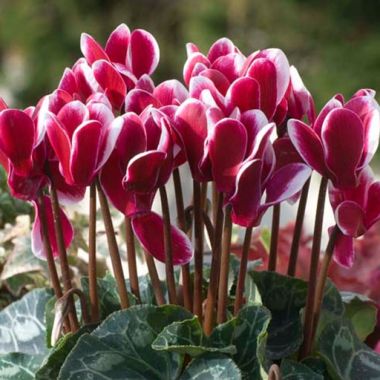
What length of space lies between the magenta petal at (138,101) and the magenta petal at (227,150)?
9cm

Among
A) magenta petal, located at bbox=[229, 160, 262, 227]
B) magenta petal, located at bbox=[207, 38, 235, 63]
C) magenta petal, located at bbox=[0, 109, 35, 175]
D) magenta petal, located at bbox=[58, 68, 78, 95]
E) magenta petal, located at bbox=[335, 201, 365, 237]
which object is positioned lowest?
magenta petal, located at bbox=[335, 201, 365, 237]

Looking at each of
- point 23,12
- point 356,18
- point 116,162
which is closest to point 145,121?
point 116,162

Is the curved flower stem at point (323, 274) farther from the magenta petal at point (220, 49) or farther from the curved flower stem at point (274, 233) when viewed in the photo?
the magenta petal at point (220, 49)

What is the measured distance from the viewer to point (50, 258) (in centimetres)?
82

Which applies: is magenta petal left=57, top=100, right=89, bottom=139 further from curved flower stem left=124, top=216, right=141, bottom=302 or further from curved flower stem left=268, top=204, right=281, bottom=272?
curved flower stem left=268, top=204, right=281, bottom=272

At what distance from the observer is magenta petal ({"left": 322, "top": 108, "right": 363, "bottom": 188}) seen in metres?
0.76

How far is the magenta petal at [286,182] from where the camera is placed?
2.51 feet

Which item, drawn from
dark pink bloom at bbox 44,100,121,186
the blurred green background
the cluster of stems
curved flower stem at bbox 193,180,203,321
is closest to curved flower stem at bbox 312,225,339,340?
the cluster of stems

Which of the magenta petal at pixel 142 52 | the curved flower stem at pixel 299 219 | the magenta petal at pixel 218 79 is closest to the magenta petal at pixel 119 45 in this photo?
the magenta petal at pixel 142 52

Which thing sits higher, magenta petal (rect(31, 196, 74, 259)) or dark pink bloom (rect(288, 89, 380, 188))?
dark pink bloom (rect(288, 89, 380, 188))

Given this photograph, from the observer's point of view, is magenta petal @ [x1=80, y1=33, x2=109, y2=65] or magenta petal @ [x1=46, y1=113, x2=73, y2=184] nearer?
magenta petal @ [x1=46, y1=113, x2=73, y2=184]

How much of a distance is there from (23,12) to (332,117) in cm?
616

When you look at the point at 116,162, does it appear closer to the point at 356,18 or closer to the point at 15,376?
the point at 15,376

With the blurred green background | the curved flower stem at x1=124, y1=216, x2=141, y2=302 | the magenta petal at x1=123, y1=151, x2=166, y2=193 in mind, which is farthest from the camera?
the blurred green background
